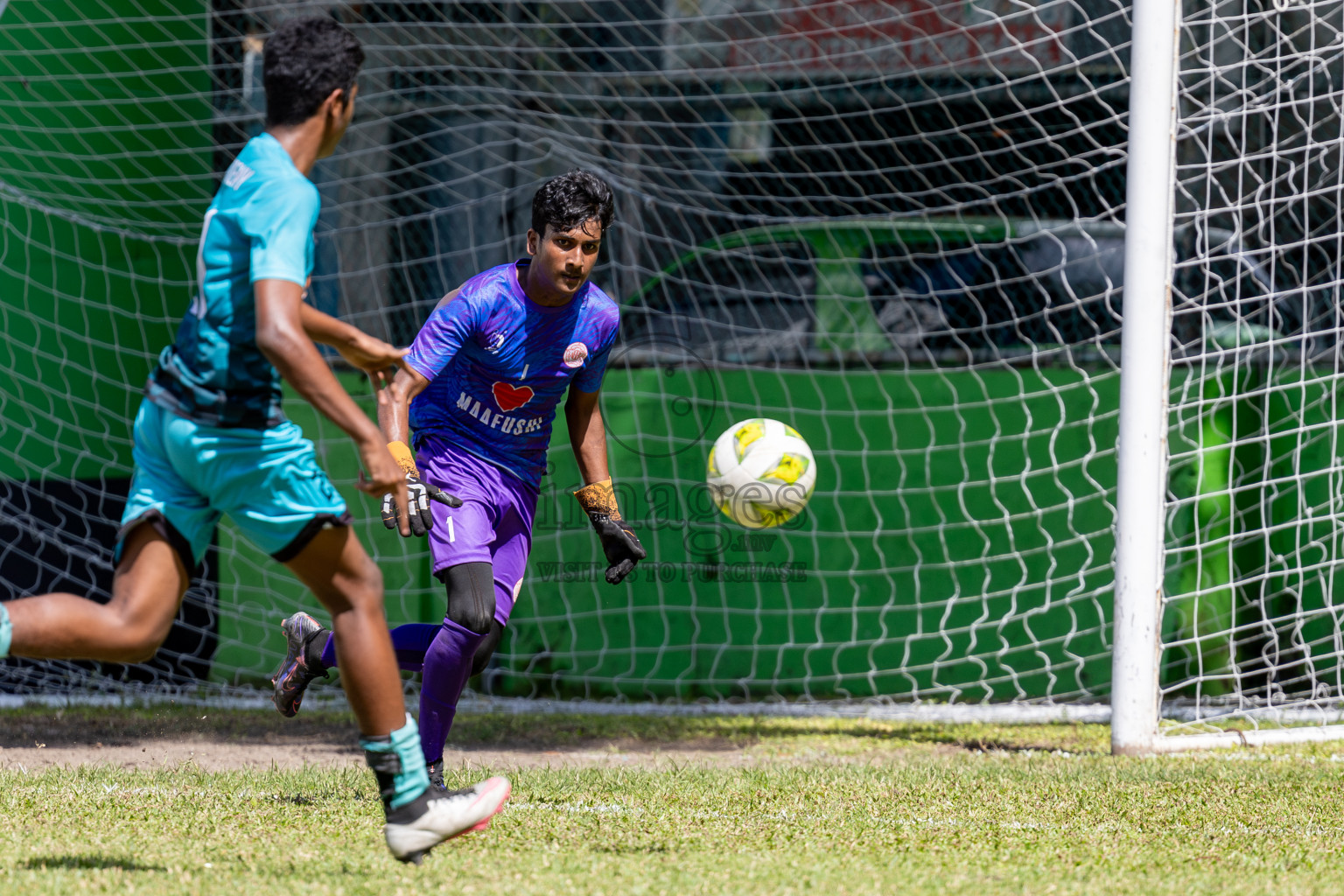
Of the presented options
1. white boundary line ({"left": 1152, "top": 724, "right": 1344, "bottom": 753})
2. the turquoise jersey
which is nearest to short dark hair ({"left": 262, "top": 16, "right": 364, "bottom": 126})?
the turquoise jersey

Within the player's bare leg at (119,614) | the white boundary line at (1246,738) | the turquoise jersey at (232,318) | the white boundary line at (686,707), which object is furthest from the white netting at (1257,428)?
the player's bare leg at (119,614)

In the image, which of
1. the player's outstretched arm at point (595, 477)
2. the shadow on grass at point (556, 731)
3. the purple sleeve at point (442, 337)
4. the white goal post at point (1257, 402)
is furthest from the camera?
the white goal post at point (1257, 402)

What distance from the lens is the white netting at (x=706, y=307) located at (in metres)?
7.15

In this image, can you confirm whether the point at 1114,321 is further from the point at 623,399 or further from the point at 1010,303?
the point at 623,399

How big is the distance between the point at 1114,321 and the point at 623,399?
2713 mm

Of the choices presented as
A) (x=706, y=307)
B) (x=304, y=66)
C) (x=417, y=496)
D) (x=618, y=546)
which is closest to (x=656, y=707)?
(x=706, y=307)

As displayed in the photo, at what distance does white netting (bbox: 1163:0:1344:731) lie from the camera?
6.57 m

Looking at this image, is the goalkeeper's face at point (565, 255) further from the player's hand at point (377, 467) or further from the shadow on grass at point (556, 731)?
the shadow on grass at point (556, 731)

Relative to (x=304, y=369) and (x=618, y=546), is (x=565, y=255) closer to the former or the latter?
(x=618, y=546)

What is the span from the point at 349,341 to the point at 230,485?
43 centimetres

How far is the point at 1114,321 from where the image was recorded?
743 cm

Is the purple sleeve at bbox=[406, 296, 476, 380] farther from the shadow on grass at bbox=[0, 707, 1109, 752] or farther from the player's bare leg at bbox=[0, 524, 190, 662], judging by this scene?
the shadow on grass at bbox=[0, 707, 1109, 752]

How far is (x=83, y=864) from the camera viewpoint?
3287 mm

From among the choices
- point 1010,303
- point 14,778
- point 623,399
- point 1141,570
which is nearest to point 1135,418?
point 1141,570
